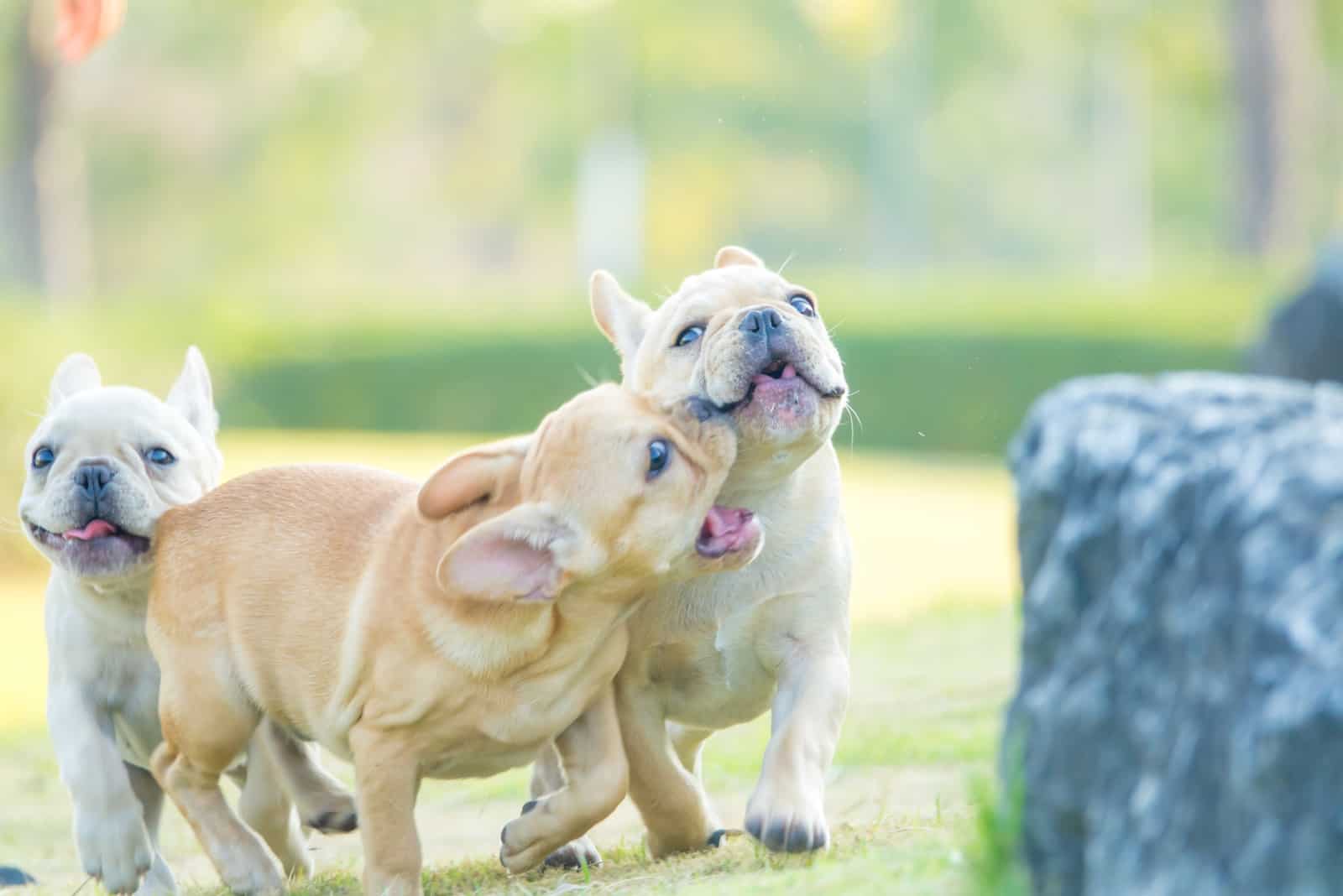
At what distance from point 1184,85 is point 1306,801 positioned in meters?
44.3

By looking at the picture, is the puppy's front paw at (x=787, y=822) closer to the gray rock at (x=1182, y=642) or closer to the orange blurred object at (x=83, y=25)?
the gray rock at (x=1182, y=642)

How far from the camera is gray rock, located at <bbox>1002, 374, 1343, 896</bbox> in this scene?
2.61m

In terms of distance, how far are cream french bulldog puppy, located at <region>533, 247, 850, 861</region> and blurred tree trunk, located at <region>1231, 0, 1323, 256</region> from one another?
87.6 ft

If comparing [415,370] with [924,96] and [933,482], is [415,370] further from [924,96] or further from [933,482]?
[924,96]

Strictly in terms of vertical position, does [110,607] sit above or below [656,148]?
below

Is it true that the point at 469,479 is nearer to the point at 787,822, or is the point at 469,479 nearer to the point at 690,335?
the point at 690,335

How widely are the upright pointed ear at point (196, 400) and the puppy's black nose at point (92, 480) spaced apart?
0.77 meters

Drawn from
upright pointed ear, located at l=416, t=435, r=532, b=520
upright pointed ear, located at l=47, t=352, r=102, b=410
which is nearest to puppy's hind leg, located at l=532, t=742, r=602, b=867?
upright pointed ear, located at l=416, t=435, r=532, b=520

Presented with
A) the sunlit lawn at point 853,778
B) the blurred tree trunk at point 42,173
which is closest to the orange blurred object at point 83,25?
the sunlit lawn at point 853,778

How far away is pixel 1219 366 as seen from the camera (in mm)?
22875

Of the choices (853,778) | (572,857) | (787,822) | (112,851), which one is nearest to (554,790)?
(572,857)

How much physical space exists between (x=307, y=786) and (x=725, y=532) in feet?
5.01

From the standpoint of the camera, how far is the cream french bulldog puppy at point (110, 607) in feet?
15.9

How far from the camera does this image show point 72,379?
5.79m
